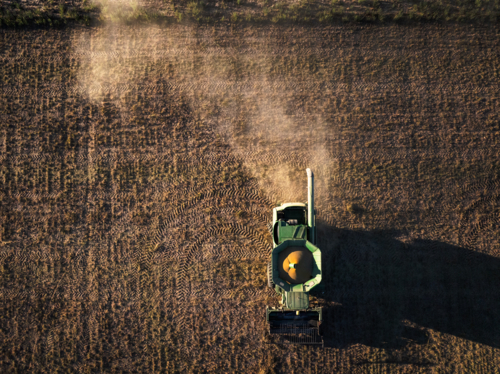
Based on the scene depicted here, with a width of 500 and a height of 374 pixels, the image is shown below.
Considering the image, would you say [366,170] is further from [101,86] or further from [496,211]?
[101,86]

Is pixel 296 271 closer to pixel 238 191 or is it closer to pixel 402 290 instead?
pixel 238 191

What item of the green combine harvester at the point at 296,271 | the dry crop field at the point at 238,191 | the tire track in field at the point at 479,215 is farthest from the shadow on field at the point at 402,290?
the green combine harvester at the point at 296,271

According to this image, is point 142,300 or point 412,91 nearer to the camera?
point 142,300

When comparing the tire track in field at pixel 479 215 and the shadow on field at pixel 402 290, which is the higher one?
the tire track in field at pixel 479 215

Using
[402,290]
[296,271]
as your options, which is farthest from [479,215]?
[296,271]

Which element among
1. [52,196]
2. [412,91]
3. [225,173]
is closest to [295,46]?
[412,91]

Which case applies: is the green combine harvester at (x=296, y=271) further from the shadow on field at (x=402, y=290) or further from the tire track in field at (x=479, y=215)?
the tire track in field at (x=479, y=215)
